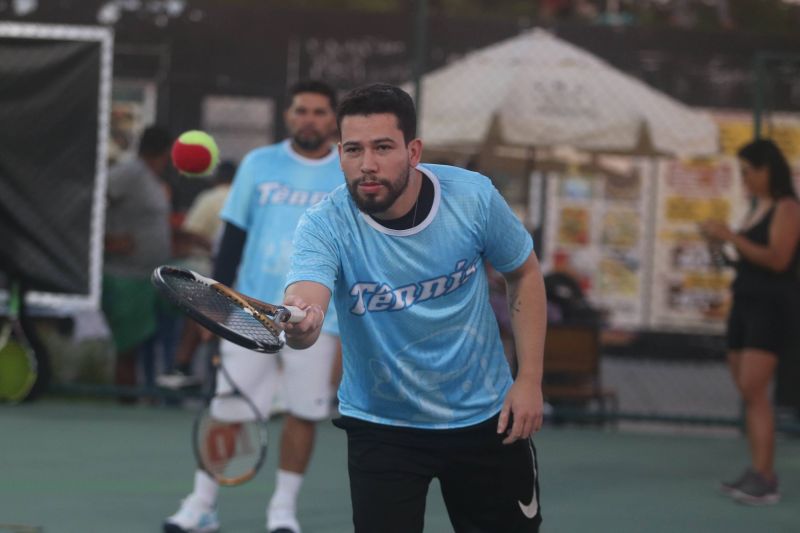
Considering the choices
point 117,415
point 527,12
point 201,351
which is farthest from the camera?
point 527,12

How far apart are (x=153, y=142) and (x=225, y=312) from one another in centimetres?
656

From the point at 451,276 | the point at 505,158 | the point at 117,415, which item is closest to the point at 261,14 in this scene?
the point at 505,158

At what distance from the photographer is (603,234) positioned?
15.4 m

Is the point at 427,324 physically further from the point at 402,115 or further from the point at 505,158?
the point at 505,158

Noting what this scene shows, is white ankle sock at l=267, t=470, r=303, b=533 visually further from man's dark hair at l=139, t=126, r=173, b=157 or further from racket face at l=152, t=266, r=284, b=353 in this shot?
man's dark hair at l=139, t=126, r=173, b=157

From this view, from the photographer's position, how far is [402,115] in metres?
3.92

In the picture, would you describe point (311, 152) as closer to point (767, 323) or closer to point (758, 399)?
point (767, 323)

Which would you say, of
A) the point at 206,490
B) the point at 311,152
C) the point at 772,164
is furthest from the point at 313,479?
the point at 772,164

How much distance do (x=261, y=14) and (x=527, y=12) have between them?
502 inches

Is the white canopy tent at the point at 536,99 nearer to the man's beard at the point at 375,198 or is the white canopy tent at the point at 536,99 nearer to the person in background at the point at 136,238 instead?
the person in background at the point at 136,238

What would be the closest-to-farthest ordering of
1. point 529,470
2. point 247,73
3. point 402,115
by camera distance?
point 402,115 → point 529,470 → point 247,73

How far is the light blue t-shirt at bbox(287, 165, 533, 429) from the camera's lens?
397 centimetres

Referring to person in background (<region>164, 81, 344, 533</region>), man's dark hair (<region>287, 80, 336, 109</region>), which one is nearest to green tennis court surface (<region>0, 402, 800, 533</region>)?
person in background (<region>164, 81, 344, 533</region>)

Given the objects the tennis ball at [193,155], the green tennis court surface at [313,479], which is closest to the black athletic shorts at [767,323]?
the green tennis court surface at [313,479]
